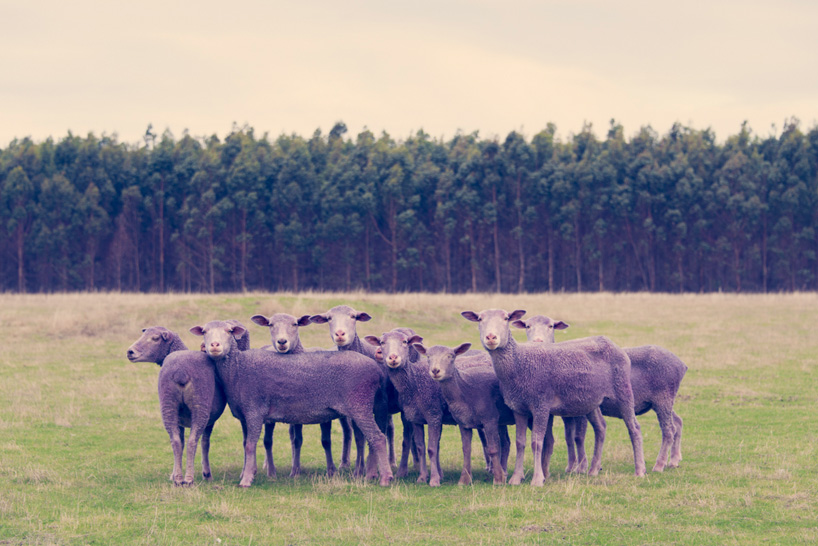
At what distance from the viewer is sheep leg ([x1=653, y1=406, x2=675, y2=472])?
13.5 meters

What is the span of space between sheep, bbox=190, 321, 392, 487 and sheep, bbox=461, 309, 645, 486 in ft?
6.28

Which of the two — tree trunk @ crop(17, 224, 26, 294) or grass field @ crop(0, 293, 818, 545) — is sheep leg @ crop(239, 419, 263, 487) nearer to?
grass field @ crop(0, 293, 818, 545)

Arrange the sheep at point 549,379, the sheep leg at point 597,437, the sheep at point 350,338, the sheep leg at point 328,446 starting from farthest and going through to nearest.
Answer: the sheep leg at point 328,446 < the sheep leg at point 597,437 < the sheep at point 350,338 < the sheep at point 549,379

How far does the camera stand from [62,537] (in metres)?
9.77

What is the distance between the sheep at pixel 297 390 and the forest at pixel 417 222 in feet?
185

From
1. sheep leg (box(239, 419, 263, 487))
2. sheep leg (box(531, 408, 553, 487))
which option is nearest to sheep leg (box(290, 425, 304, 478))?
sheep leg (box(239, 419, 263, 487))

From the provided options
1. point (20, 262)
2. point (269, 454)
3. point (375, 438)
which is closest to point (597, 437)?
point (375, 438)

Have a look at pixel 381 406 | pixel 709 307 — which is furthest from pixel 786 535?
pixel 709 307

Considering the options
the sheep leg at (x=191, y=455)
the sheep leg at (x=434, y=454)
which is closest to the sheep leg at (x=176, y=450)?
the sheep leg at (x=191, y=455)

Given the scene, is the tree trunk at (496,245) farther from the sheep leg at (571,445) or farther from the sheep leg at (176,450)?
the sheep leg at (176,450)

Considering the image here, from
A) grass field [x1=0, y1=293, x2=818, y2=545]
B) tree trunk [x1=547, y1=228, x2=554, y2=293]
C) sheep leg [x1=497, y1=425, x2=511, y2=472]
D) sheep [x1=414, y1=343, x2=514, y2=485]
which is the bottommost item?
grass field [x1=0, y1=293, x2=818, y2=545]

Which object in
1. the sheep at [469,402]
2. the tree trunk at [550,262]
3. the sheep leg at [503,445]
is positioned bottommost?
the sheep leg at [503,445]

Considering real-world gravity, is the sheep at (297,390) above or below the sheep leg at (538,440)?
above

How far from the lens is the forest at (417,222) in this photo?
229ft
